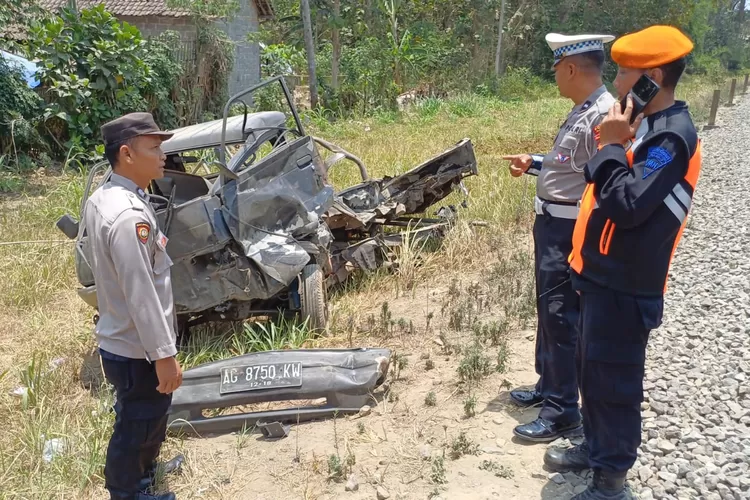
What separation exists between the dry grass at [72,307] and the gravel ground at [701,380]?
1.16 m

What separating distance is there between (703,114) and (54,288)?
19.4 metres

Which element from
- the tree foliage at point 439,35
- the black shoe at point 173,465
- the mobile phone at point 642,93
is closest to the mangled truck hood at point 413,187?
the black shoe at point 173,465

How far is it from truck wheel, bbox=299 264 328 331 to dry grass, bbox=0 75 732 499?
8.7 inches

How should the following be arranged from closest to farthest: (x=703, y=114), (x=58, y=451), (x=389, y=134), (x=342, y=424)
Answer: (x=58, y=451), (x=342, y=424), (x=389, y=134), (x=703, y=114)

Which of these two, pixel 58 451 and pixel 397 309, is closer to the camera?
pixel 58 451

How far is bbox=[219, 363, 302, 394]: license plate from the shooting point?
12.7 feet

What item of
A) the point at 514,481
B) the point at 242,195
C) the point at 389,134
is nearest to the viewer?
the point at 514,481

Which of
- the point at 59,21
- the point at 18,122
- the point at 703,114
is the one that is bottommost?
the point at 703,114

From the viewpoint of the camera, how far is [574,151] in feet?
10.5

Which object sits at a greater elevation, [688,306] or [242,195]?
[242,195]

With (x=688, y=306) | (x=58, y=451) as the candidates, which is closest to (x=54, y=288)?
(x=58, y=451)

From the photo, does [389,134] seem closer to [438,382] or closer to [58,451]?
[438,382]

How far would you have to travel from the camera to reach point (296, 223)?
15.9 ft

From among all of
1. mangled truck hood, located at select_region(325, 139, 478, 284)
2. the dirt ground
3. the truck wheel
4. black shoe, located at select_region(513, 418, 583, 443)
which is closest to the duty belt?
black shoe, located at select_region(513, 418, 583, 443)
